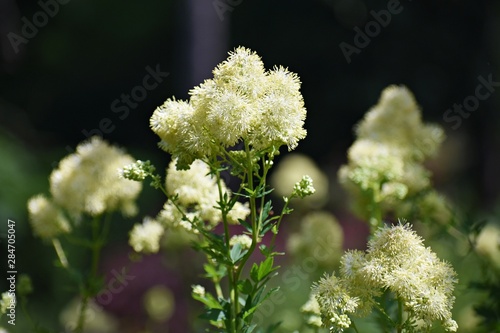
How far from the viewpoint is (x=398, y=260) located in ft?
5.74

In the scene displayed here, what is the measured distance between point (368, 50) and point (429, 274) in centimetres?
1023

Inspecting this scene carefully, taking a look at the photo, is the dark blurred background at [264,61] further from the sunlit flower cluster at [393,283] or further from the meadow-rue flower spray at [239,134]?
the sunlit flower cluster at [393,283]

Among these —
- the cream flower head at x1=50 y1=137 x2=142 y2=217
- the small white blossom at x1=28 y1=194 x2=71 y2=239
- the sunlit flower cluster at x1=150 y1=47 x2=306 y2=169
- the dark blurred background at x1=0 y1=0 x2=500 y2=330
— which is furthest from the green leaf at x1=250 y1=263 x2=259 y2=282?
the dark blurred background at x1=0 y1=0 x2=500 y2=330

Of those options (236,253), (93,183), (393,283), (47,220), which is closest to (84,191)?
(93,183)

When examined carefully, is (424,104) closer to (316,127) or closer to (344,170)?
(316,127)

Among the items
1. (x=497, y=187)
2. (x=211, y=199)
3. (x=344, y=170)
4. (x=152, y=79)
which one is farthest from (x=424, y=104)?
(x=211, y=199)

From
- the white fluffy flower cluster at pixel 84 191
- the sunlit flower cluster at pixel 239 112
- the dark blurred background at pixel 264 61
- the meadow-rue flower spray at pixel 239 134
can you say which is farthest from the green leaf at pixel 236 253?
the dark blurred background at pixel 264 61

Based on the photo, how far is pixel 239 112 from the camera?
1792mm

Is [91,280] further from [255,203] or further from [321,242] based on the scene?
[321,242]

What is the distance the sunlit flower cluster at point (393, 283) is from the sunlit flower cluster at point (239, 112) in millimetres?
382

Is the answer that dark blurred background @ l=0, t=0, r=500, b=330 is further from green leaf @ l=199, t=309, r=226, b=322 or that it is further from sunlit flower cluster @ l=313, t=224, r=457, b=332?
sunlit flower cluster @ l=313, t=224, r=457, b=332

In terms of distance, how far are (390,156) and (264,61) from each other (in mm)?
8973

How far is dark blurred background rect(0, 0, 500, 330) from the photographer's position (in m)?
9.91

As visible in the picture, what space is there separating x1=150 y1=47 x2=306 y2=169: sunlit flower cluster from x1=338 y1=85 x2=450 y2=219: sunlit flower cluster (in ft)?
2.97
